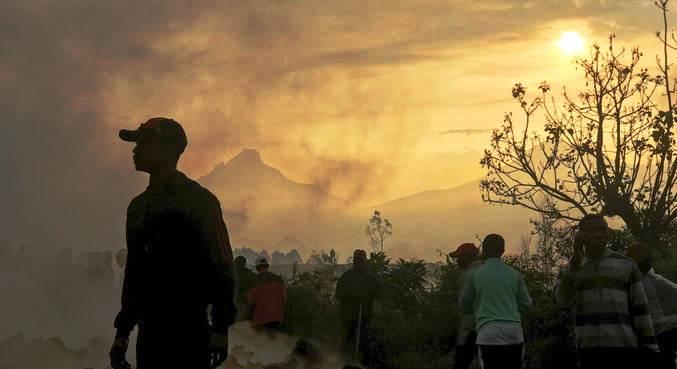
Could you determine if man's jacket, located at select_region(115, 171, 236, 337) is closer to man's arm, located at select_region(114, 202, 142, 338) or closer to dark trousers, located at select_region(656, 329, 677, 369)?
man's arm, located at select_region(114, 202, 142, 338)

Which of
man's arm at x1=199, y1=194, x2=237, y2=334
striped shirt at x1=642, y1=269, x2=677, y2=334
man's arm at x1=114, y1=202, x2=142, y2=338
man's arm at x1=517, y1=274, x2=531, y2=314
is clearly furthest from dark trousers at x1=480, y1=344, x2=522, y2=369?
man's arm at x1=114, y1=202, x2=142, y2=338

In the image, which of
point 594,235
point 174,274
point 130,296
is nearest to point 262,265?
point 594,235

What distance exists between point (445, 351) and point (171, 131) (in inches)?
526

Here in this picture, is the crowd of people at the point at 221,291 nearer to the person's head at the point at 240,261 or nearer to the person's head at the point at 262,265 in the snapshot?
the person's head at the point at 262,265

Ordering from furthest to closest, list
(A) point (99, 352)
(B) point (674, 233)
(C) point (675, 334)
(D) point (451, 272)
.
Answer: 1. (B) point (674, 233)
2. (D) point (451, 272)
3. (A) point (99, 352)
4. (C) point (675, 334)

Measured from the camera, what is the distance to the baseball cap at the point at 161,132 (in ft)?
17.4

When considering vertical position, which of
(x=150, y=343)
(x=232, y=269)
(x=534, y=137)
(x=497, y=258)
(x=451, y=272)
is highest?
(x=534, y=137)

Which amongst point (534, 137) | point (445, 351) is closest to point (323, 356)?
point (445, 351)

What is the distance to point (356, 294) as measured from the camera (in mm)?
18141

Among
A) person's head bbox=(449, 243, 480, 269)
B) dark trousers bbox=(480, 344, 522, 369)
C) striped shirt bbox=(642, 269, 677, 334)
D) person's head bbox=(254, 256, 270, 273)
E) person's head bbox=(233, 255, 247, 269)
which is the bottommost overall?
dark trousers bbox=(480, 344, 522, 369)

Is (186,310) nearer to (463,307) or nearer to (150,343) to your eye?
(150,343)

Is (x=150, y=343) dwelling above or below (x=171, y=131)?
below

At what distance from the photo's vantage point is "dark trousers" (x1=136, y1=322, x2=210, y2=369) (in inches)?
201

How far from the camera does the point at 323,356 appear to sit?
18.3 meters
